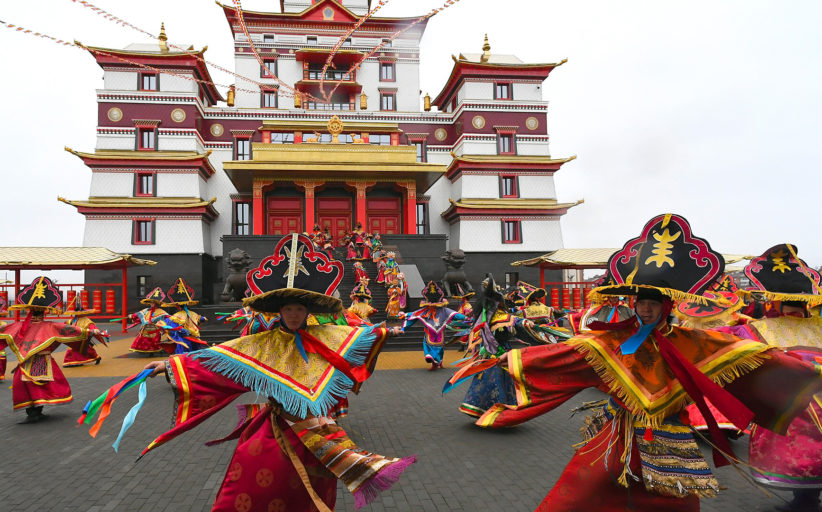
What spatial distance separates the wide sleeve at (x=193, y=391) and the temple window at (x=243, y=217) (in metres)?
25.9

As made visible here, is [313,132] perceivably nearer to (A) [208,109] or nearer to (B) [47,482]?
(A) [208,109]

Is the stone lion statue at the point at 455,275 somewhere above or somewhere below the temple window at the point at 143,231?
below

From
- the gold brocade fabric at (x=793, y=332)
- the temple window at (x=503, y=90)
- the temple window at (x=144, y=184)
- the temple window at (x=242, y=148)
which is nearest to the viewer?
the gold brocade fabric at (x=793, y=332)

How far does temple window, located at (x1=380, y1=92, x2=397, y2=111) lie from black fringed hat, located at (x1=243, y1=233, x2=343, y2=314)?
95.9ft

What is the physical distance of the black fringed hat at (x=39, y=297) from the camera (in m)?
7.33

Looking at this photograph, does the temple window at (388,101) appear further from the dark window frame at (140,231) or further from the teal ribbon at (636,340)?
the teal ribbon at (636,340)

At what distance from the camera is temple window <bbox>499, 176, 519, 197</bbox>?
92.7ft

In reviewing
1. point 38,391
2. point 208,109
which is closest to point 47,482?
point 38,391

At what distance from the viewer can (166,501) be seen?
168 inches

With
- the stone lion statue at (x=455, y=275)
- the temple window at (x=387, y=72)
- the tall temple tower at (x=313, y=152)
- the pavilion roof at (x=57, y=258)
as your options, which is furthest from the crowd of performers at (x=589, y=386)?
the temple window at (x=387, y=72)

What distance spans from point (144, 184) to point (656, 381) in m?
28.6

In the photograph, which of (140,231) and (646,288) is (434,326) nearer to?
(646,288)

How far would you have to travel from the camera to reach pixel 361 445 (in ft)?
19.1

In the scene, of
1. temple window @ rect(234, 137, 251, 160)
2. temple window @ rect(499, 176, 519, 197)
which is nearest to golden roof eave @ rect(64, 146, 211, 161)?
temple window @ rect(234, 137, 251, 160)
